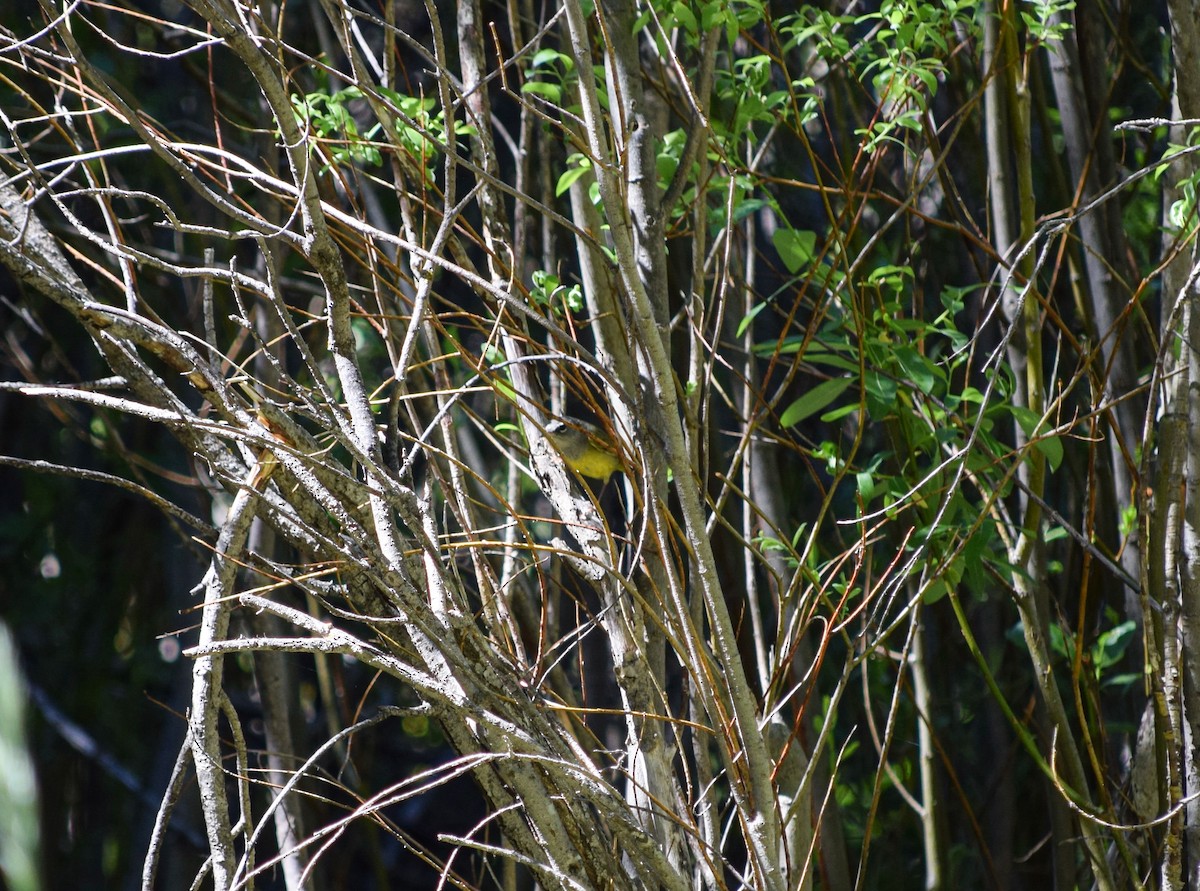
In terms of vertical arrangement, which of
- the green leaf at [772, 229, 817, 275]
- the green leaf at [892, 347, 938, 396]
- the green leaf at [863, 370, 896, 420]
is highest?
the green leaf at [772, 229, 817, 275]

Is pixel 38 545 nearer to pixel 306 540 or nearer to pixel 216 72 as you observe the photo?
pixel 216 72

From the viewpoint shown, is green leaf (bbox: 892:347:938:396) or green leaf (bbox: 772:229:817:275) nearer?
green leaf (bbox: 892:347:938:396)

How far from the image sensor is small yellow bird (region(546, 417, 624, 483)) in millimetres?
1341

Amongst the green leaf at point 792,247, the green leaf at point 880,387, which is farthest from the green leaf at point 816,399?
the green leaf at point 792,247

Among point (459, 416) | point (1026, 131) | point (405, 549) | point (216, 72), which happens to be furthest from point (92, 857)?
point (1026, 131)

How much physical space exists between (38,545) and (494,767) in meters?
2.78

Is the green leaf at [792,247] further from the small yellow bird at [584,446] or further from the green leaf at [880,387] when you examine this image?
the small yellow bird at [584,446]

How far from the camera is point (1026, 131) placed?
1663 millimetres

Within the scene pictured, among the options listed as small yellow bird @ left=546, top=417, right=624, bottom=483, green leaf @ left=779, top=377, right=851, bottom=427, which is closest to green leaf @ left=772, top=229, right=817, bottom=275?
green leaf @ left=779, top=377, right=851, bottom=427

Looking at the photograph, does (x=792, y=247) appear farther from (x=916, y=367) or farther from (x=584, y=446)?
(x=584, y=446)

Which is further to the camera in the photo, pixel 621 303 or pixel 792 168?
pixel 792 168

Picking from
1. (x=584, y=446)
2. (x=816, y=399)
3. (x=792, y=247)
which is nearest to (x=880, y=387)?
(x=816, y=399)

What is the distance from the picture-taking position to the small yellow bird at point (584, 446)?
4.40ft

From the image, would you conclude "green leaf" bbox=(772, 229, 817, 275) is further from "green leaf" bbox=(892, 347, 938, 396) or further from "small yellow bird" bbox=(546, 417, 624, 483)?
"small yellow bird" bbox=(546, 417, 624, 483)
